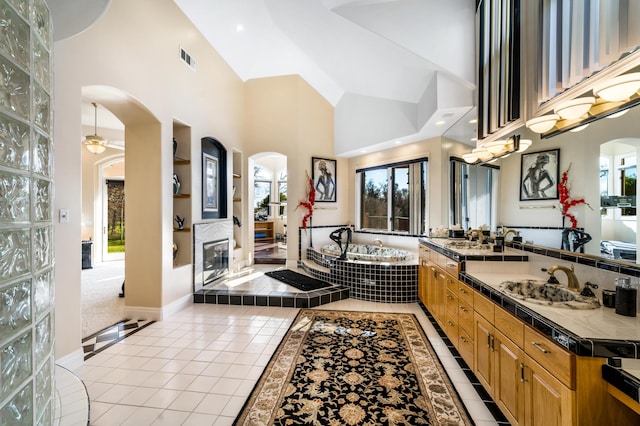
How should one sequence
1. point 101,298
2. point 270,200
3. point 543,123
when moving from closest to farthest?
point 543,123, point 101,298, point 270,200

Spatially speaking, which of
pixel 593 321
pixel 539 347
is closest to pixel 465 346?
pixel 539 347

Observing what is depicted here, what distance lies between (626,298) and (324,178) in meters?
5.21

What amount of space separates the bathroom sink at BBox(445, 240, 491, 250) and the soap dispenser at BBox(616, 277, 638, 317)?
5.30ft

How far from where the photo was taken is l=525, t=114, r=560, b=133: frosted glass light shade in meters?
2.10

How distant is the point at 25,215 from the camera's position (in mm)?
722

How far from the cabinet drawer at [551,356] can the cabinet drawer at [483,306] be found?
399 millimetres

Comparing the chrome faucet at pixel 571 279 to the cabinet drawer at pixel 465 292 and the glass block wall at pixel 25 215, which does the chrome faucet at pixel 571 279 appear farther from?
the glass block wall at pixel 25 215

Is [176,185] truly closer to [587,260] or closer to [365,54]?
[365,54]

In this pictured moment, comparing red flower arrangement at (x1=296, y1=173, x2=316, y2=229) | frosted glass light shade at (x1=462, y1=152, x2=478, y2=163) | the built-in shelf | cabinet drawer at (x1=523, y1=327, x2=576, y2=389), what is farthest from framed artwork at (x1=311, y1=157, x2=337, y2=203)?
cabinet drawer at (x1=523, y1=327, x2=576, y2=389)

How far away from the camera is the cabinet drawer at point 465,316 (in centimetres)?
228

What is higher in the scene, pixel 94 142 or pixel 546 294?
pixel 94 142

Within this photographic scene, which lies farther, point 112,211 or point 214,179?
point 112,211

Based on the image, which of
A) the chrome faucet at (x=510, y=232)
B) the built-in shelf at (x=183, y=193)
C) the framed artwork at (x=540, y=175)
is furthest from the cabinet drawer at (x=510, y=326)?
the built-in shelf at (x=183, y=193)

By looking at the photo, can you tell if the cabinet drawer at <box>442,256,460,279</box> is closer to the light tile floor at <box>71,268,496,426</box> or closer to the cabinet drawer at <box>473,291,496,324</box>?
the cabinet drawer at <box>473,291,496,324</box>
